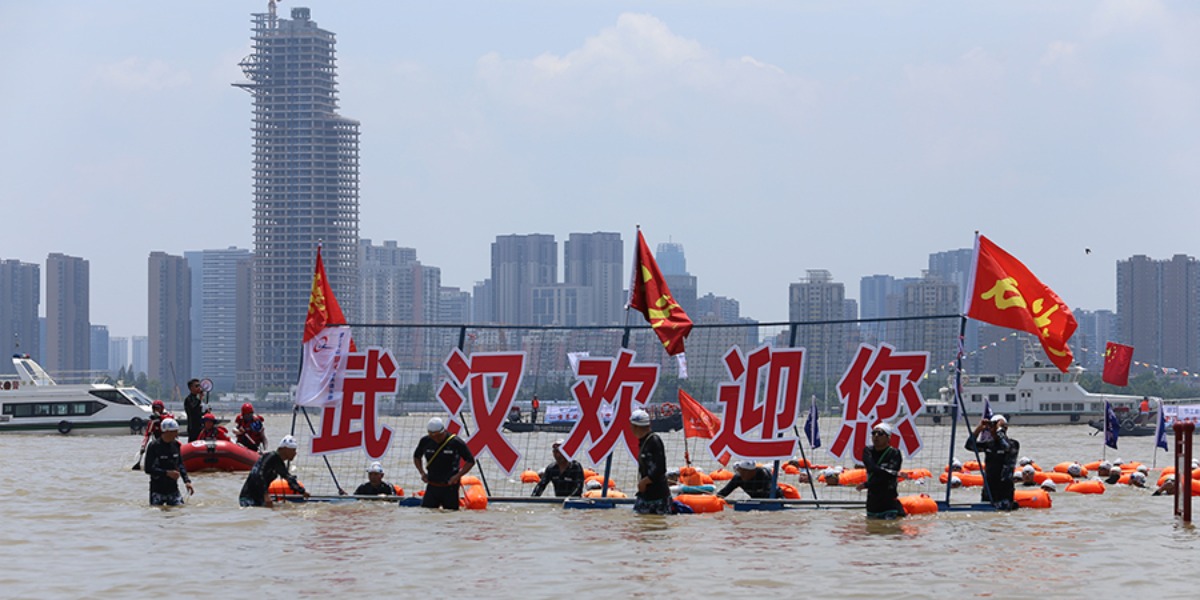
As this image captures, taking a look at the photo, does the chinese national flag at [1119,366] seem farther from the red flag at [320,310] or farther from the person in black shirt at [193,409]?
the red flag at [320,310]

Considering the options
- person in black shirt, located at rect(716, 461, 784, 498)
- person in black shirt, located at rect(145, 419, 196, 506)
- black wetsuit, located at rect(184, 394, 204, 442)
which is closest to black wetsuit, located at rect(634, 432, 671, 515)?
person in black shirt, located at rect(716, 461, 784, 498)

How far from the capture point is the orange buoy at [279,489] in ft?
69.9

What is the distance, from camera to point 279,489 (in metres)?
21.5

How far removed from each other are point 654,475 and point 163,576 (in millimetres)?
6282

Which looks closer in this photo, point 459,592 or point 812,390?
point 459,592

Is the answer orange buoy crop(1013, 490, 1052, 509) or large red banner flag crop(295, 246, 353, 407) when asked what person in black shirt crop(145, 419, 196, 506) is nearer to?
large red banner flag crop(295, 246, 353, 407)

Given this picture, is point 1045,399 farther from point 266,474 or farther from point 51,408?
point 266,474

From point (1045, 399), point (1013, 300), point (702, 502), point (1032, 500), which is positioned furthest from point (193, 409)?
point (1045, 399)

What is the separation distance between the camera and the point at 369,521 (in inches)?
762

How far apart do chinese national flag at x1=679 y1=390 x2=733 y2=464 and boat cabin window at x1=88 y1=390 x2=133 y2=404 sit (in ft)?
148

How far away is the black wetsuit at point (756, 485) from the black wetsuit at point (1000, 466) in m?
2.82

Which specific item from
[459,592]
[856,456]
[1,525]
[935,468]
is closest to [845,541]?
[856,456]

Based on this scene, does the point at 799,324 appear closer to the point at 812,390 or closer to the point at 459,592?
the point at 812,390

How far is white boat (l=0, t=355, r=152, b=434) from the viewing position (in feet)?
202
